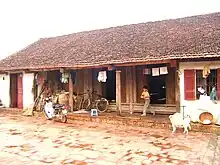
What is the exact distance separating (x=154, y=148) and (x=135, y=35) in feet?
25.9

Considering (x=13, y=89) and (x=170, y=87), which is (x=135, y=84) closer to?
(x=170, y=87)

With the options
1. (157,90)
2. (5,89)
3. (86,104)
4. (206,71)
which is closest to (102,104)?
(86,104)

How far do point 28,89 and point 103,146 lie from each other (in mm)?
8980

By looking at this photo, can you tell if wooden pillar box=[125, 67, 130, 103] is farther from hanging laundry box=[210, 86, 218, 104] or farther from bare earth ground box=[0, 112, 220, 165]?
hanging laundry box=[210, 86, 218, 104]

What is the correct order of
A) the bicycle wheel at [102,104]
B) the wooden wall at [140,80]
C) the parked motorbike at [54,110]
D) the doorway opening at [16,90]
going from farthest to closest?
the doorway opening at [16,90]
the bicycle wheel at [102,104]
the wooden wall at [140,80]
the parked motorbike at [54,110]

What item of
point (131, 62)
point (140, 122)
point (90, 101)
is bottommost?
point (140, 122)

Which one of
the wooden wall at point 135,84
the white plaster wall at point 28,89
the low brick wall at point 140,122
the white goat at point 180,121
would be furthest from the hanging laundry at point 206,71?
the white plaster wall at point 28,89

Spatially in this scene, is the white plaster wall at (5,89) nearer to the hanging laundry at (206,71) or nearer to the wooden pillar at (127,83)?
the wooden pillar at (127,83)

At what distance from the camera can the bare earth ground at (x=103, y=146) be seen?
6.55m

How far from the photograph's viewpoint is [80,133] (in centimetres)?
979

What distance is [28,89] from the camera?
1545cm

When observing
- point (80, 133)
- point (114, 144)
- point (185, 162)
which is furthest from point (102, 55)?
point (185, 162)

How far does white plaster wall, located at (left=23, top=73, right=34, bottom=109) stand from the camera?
15230mm

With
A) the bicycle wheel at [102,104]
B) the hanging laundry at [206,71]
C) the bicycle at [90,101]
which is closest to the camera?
the hanging laundry at [206,71]
